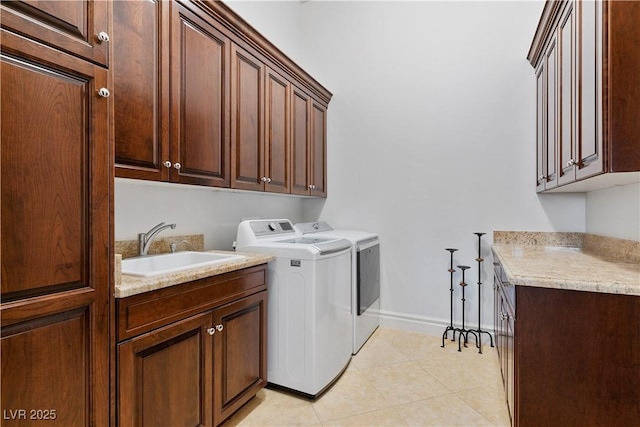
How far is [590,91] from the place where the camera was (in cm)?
145

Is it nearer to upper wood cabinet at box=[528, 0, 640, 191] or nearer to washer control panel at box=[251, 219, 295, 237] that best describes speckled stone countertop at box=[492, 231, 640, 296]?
upper wood cabinet at box=[528, 0, 640, 191]

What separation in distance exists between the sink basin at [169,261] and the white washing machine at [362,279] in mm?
923

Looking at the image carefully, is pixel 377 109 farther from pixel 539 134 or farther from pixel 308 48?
pixel 539 134

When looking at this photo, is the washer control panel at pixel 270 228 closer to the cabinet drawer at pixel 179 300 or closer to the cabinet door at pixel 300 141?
the cabinet door at pixel 300 141

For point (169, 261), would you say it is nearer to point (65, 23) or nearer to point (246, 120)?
point (246, 120)

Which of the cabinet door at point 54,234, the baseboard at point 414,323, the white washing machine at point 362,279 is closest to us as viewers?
the cabinet door at point 54,234

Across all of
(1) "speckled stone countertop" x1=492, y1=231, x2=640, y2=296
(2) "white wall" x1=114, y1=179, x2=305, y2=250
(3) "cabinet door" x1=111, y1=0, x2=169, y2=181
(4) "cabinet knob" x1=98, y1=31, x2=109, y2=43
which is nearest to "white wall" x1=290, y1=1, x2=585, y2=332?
(1) "speckled stone countertop" x1=492, y1=231, x2=640, y2=296

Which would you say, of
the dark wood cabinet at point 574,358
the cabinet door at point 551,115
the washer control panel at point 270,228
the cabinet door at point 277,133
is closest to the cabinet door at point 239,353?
the washer control panel at point 270,228

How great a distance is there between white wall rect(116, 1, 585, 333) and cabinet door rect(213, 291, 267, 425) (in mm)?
805

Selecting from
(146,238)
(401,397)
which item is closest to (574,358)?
(401,397)

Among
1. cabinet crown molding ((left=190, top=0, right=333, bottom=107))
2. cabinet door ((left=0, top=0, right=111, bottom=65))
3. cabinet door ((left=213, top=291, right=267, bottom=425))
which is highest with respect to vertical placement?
cabinet crown molding ((left=190, top=0, right=333, bottom=107))

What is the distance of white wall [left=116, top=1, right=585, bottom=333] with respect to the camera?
109 inches

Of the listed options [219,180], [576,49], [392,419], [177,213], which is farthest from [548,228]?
[177,213]

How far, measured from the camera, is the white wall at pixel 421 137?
276 centimetres
